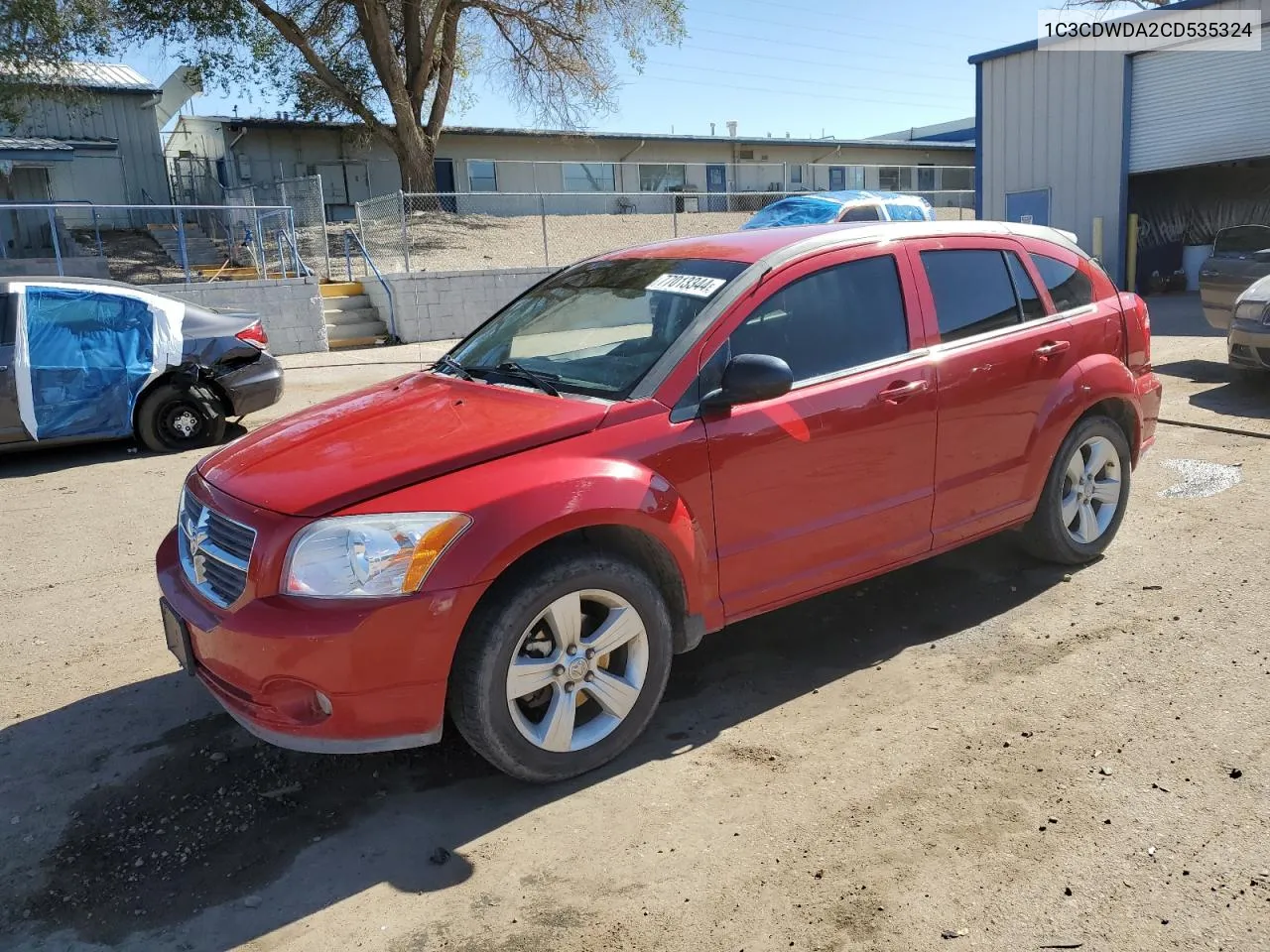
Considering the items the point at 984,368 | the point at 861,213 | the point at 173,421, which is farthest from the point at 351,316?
the point at 984,368

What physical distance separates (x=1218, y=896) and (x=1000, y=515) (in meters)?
2.08

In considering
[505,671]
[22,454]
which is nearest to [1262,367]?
[505,671]

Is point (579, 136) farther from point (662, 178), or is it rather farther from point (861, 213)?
point (861, 213)

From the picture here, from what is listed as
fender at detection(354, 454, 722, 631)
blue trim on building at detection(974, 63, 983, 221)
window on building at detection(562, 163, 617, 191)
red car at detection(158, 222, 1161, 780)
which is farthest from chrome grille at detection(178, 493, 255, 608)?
window on building at detection(562, 163, 617, 191)

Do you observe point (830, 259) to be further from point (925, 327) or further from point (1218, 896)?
point (1218, 896)

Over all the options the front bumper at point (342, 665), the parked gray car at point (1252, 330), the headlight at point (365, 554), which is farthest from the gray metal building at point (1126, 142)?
the front bumper at point (342, 665)

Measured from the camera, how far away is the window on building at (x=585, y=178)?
32750 mm

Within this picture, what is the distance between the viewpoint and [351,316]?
18.0m

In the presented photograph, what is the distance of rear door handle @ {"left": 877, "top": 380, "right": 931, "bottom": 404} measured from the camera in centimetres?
382

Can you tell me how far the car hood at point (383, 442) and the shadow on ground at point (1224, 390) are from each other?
7.13m

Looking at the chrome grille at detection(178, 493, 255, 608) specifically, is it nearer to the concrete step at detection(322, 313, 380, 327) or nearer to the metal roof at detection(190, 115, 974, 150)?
the concrete step at detection(322, 313, 380, 327)

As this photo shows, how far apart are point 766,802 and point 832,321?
1.88 metres

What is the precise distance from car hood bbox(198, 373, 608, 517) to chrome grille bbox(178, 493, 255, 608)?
0.11 meters

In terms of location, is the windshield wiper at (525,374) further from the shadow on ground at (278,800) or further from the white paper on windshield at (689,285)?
the shadow on ground at (278,800)
